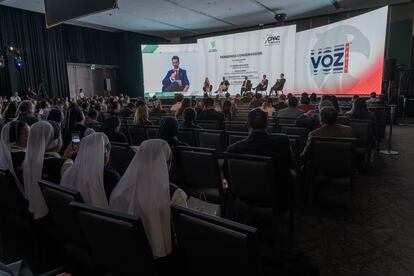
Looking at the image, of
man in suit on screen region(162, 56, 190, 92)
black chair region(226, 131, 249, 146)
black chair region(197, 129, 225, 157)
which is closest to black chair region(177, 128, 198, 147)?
black chair region(197, 129, 225, 157)

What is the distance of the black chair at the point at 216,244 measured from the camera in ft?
3.33

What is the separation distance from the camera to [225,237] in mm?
1047

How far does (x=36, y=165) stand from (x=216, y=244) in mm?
1670

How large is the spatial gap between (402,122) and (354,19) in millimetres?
4089

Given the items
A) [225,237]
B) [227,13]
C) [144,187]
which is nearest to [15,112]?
[144,187]

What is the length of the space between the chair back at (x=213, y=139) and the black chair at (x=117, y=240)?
2.12m

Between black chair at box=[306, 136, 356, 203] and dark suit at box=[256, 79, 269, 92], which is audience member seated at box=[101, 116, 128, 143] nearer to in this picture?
black chair at box=[306, 136, 356, 203]

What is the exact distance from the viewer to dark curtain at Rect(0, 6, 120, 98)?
1082 cm

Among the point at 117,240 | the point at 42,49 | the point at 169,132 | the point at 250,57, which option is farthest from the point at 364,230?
the point at 42,49

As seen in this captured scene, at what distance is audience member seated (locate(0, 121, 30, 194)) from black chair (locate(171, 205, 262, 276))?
1693mm

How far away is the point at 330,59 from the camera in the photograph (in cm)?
1020

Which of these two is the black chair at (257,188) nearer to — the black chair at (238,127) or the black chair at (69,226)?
the black chair at (69,226)

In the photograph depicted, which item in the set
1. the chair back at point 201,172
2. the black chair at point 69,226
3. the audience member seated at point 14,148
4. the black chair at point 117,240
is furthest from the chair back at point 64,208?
the chair back at point 201,172

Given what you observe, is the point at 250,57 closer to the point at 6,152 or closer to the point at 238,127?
the point at 238,127
